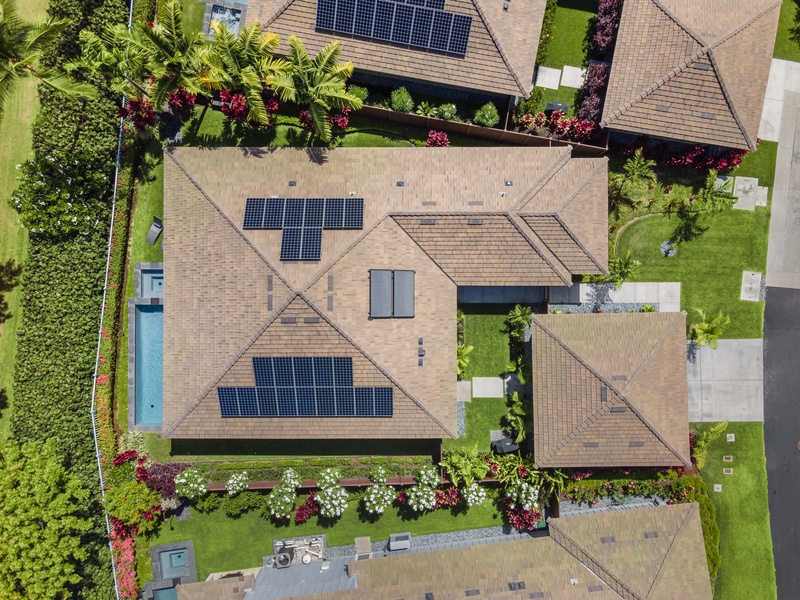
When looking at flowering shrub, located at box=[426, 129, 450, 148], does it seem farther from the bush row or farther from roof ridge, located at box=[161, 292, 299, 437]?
the bush row

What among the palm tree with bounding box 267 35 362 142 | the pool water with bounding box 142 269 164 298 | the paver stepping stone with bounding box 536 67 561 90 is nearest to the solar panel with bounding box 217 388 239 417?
the pool water with bounding box 142 269 164 298

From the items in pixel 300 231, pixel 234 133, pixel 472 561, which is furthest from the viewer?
pixel 234 133

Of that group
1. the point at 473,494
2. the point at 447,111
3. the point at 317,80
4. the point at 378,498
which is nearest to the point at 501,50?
the point at 447,111

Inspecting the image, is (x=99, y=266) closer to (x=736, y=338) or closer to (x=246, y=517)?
(x=246, y=517)

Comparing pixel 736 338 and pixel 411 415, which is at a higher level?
pixel 736 338

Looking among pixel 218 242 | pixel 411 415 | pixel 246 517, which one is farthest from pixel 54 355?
pixel 411 415

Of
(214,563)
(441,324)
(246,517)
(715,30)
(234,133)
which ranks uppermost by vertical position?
(715,30)

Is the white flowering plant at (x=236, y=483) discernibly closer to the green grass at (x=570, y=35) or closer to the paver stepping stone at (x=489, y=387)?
the paver stepping stone at (x=489, y=387)
